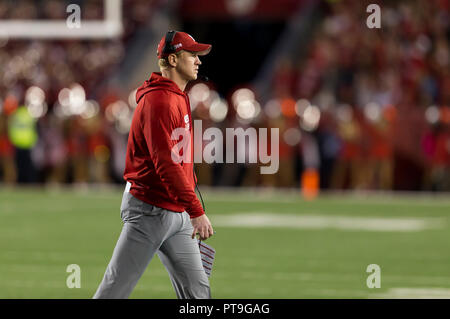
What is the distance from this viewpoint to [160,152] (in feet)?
19.8

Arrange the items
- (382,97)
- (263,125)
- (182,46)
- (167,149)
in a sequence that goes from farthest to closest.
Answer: (263,125) < (382,97) < (182,46) < (167,149)

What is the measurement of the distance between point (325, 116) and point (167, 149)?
1732 cm

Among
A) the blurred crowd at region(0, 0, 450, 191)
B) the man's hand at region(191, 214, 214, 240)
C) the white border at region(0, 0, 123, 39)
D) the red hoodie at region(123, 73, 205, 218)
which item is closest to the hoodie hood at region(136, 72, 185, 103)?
the red hoodie at region(123, 73, 205, 218)

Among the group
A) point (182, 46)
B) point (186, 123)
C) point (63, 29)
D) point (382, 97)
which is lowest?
point (382, 97)

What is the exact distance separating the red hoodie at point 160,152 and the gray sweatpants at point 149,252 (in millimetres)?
68

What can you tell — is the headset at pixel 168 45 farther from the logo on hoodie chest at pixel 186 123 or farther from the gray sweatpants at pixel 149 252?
the gray sweatpants at pixel 149 252

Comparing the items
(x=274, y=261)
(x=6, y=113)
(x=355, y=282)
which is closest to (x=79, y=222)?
(x=274, y=261)

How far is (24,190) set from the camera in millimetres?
23703

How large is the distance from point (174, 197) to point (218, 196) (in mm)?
15568

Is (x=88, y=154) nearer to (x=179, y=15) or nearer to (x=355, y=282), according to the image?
(x=179, y=15)

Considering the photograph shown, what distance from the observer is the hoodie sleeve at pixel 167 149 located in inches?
237

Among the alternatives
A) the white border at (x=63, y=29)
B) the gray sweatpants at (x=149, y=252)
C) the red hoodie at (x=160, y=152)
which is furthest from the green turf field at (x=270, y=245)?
the red hoodie at (x=160, y=152)

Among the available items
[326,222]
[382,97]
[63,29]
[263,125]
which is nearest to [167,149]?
[326,222]

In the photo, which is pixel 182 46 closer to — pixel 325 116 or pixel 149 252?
pixel 149 252
